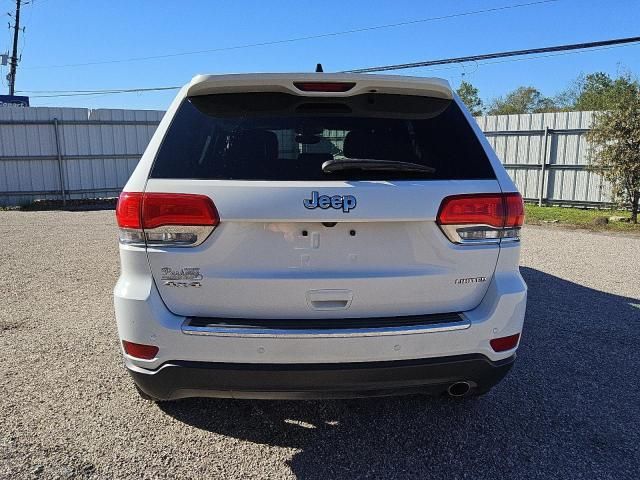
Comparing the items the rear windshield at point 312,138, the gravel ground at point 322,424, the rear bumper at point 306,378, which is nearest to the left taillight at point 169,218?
the rear windshield at point 312,138

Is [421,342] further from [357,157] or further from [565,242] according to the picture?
[565,242]

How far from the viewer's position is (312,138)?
2.45 meters

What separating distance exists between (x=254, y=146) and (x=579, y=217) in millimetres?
11868

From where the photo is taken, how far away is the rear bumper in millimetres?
2135

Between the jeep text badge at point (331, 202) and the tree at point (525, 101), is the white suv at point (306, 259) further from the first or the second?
the tree at point (525, 101)

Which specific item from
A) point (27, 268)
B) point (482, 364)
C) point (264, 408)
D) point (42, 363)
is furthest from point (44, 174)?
point (482, 364)

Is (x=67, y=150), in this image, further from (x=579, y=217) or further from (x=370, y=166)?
(x=370, y=166)

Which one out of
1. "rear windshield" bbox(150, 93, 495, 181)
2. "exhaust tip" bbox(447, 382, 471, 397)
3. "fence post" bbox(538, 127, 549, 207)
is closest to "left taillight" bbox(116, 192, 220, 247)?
"rear windshield" bbox(150, 93, 495, 181)

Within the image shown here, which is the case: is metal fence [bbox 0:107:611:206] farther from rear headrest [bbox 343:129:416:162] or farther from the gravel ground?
rear headrest [bbox 343:129:416:162]

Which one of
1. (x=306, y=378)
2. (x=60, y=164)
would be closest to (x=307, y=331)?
(x=306, y=378)

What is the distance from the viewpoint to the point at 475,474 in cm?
235

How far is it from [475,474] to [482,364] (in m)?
0.55

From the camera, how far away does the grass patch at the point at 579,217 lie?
10.7m

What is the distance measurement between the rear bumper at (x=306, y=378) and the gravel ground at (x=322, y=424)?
0.44 meters
